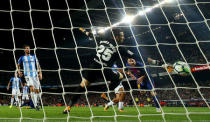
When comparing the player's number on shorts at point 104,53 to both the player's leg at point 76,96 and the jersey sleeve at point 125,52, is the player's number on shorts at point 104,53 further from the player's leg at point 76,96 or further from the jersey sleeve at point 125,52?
the player's leg at point 76,96

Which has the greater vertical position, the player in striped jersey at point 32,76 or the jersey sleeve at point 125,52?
the player in striped jersey at point 32,76

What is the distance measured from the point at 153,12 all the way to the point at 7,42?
8.35m

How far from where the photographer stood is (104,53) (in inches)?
125

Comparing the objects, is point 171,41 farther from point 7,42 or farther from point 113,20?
point 7,42

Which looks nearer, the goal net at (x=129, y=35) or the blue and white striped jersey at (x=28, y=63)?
the blue and white striped jersey at (x=28, y=63)

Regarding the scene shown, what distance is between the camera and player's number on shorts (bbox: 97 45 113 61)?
10.4 ft

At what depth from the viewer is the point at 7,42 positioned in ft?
38.0

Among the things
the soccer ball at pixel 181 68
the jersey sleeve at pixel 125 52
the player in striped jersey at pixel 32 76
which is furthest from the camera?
the player in striped jersey at pixel 32 76

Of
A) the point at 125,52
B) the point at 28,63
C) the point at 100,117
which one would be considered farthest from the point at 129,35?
the point at 100,117

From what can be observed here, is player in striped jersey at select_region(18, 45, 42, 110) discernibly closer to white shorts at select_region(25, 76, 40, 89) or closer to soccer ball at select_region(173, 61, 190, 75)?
white shorts at select_region(25, 76, 40, 89)

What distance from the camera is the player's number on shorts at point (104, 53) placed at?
3166 millimetres

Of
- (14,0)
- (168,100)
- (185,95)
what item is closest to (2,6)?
(14,0)

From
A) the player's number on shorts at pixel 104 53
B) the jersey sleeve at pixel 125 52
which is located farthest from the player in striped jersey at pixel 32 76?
the jersey sleeve at pixel 125 52

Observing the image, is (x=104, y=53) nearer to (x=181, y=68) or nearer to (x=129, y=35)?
(x=181, y=68)
